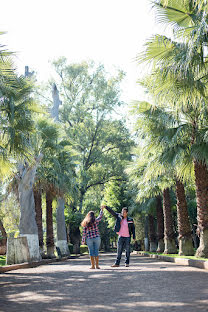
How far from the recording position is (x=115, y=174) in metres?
44.2

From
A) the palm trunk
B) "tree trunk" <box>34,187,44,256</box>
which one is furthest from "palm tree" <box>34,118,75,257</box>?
the palm trunk

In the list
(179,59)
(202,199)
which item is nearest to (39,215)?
(202,199)

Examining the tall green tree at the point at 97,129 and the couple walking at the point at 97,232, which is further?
the tall green tree at the point at 97,129

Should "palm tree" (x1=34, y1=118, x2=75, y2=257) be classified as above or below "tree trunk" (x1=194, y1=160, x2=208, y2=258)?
above

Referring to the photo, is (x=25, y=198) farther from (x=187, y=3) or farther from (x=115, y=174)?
(x=115, y=174)

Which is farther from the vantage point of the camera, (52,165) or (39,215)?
(52,165)

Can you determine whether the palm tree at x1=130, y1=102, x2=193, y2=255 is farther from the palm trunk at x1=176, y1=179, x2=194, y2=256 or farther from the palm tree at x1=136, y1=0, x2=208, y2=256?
the palm trunk at x1=176, y1=179, x2=194, y2=256

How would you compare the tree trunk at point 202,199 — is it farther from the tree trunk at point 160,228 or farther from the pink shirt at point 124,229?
the tree trunk at point 160,228

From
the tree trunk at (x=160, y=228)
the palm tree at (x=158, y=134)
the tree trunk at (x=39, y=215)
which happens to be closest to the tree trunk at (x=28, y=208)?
the tree trunk at (x=39, y=215)

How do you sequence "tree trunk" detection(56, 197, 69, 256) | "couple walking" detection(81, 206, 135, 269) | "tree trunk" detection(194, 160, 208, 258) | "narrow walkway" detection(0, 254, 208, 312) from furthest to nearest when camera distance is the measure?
"tree trunk" detection(56, 197, 69, 256) → "tree trunk" detection(194, 160, 208, 258) → "couple walking" detection(81, 206, 135, 269) → "narrow walkway" detection(0, 254, 208, 312)

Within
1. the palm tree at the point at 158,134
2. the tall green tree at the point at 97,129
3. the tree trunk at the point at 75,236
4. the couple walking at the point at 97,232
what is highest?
the tall green tree at the point at 97,129

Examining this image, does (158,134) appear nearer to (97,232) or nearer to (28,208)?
(97,232)

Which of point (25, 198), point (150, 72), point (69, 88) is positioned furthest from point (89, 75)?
point (150, 72)

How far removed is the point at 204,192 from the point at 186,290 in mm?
9109
